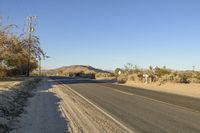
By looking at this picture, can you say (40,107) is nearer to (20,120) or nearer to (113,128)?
(20,120)

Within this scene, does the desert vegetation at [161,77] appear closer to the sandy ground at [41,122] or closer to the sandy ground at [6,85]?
the sandy ground at [6,85]

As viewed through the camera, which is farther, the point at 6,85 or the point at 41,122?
the point at 6,85

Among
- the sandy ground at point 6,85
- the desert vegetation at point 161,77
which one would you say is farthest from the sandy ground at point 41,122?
the desert vegetation at point 161,77

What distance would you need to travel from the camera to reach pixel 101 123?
43.0 feet

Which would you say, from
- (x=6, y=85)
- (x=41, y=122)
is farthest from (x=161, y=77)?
(x=41, y=122)

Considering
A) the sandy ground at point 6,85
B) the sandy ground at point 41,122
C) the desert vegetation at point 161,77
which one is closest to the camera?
the sandy ground at point 41,122

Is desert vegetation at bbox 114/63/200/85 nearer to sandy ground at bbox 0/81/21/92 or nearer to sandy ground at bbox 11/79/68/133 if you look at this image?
sandy ground at bbox 0/81/21/92

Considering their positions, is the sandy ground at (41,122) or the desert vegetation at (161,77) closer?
the sandy ground at (41,122)

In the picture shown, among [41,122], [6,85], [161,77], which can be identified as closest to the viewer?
[41,122]

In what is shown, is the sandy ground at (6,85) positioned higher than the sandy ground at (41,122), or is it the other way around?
the sandy ground at (6,85)

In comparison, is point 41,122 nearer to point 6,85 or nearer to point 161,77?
point 6,85

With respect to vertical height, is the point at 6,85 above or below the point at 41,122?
above

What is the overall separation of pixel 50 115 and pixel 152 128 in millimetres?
4706

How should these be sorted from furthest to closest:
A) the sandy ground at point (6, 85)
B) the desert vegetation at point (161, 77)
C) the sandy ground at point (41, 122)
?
the desert vegetation at point (161, 77) → the sandy ground at point (6, 85) → the sandy ground at point (41, 122)
